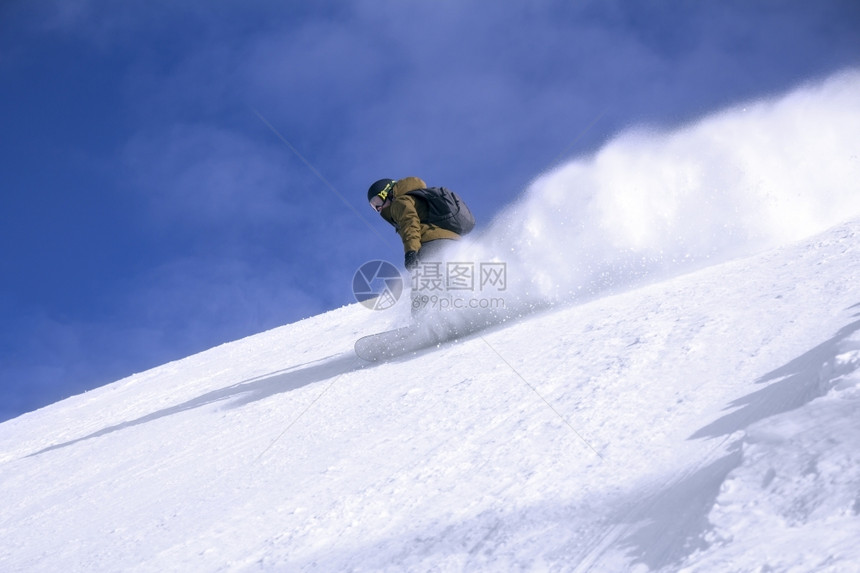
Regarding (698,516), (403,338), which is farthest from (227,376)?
(698,516)

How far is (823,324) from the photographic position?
115 inches

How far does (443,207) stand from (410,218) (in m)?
0.33

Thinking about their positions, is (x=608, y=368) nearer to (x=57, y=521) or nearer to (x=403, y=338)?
(x=403, y=338)

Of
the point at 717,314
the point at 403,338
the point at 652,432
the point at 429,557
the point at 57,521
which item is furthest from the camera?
the point at 403,338

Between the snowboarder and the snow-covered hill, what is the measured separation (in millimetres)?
320

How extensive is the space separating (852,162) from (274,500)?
692cm

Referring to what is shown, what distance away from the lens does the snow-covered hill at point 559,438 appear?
171 cm

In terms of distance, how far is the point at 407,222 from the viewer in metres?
6.11

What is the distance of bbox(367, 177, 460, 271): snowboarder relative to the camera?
6.09 m

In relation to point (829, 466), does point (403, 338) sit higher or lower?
higher

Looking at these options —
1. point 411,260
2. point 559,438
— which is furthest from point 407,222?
point 559,438
